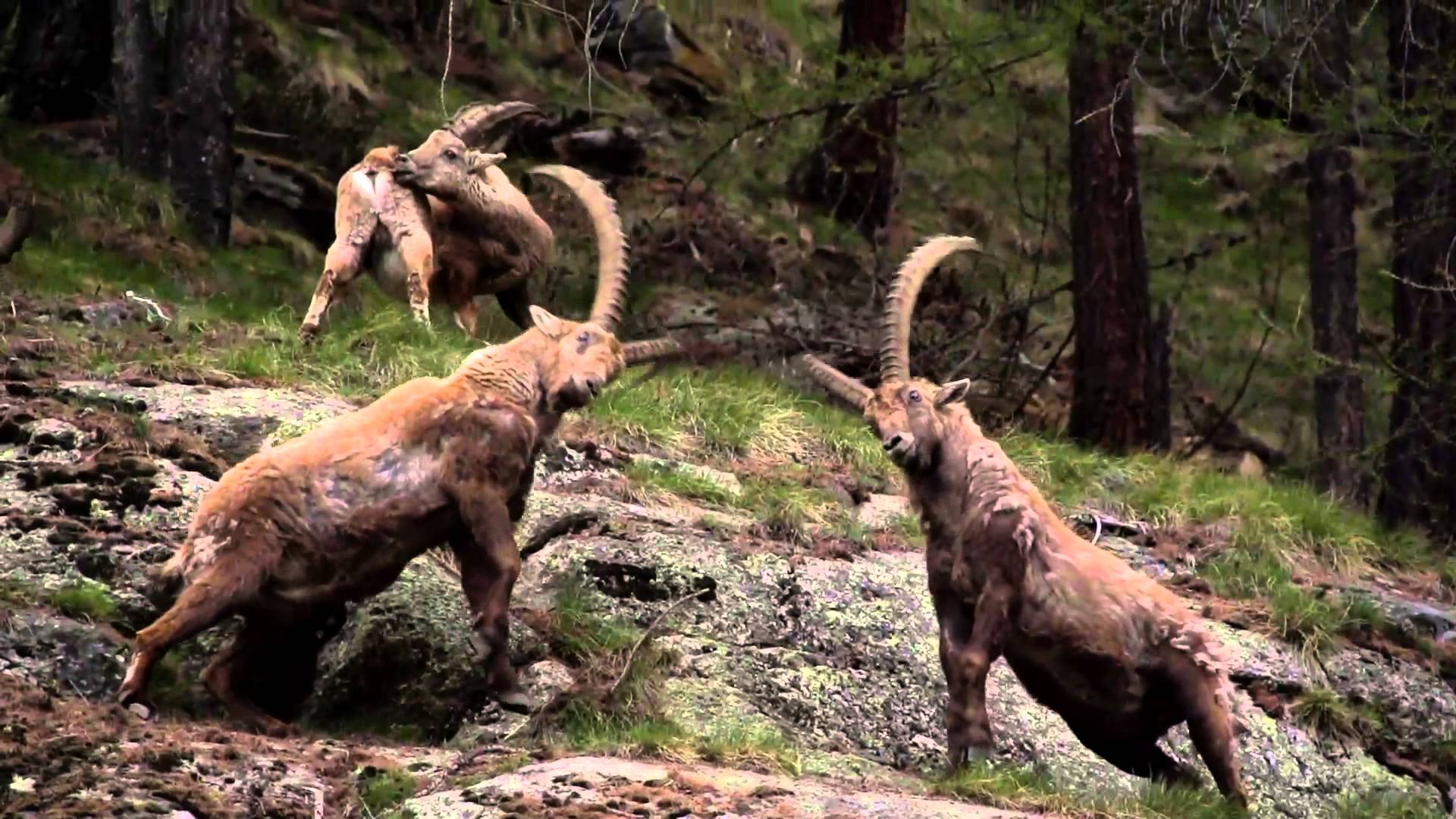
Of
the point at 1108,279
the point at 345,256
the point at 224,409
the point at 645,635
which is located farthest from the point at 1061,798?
the point at 1108,279

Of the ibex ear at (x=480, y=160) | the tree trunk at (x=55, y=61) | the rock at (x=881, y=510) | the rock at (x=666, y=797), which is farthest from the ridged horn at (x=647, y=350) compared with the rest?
the tree trunk at (x=55, y=61)

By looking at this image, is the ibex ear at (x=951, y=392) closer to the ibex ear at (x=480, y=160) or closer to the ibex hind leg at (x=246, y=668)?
the ibex hind leg at (x=246, y=668)

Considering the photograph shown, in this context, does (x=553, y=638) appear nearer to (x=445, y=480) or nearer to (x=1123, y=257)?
(x=445, y=480)

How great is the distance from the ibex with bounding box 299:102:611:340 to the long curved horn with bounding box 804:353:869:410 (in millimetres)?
3371

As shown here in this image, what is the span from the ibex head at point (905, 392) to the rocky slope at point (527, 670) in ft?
3.91

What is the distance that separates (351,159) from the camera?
1733cm

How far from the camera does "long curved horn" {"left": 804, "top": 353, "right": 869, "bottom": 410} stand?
824 cm

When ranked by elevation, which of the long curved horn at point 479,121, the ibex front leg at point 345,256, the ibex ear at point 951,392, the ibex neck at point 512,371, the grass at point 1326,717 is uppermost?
the long curved horn at point 479,121

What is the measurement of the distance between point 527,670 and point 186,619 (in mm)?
1603

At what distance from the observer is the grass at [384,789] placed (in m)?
6.34

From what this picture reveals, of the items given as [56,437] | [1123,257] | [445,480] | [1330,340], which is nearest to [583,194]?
[445,480]

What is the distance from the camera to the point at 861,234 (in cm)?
1922

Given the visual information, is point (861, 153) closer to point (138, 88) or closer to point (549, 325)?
point (138, 88)

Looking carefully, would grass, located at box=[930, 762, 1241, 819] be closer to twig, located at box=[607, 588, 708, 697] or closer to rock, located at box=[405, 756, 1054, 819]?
rock, located at box=[405, 756, 1054, 819]
